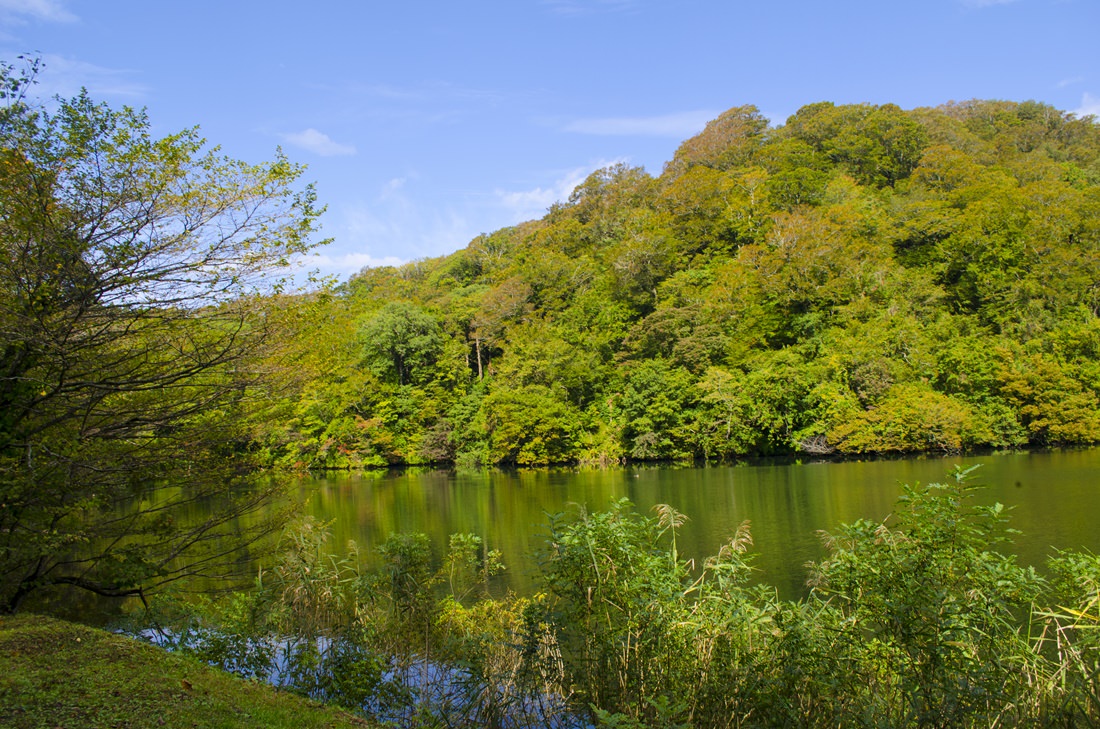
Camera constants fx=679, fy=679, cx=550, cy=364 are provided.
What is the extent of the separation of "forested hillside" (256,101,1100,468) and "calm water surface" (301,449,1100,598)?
142 inches

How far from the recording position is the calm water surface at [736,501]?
12.7 m

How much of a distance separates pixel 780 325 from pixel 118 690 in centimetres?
3900

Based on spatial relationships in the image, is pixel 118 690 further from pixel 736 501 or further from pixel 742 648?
pixel 736 501

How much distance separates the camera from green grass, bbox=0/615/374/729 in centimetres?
382

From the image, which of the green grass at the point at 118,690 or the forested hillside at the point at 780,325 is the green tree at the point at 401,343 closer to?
the forested hillside at the point at 780,325

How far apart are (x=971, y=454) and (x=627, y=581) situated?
31598 mm

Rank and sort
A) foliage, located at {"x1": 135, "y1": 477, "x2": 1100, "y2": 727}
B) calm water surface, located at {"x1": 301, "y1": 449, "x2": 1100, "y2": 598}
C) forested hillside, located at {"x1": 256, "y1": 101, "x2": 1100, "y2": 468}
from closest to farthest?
foliage, located at {"x1": 135, "y1": 477, "x2": 1100, "y2": 727} < calm water surface, located at {"x1": 301, "y1": 449, "x2": 1100, "y2": 598} < forested hillside, located at {"x1": 256, "y1": 101, "x2": 1100, "y2": 468}

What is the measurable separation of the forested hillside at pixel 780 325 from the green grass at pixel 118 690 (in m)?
21.4

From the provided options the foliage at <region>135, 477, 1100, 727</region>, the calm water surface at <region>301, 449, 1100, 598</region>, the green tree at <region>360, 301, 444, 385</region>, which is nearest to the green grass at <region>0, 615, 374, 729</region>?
the foliage at <region>135, 477, 1100, 727</region>

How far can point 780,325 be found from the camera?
39.5 metres

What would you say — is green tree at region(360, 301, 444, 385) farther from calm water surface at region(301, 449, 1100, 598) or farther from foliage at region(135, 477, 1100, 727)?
foliage at region(135, 477, 1100, 727)

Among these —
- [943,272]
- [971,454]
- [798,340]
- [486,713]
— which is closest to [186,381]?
[486,713]

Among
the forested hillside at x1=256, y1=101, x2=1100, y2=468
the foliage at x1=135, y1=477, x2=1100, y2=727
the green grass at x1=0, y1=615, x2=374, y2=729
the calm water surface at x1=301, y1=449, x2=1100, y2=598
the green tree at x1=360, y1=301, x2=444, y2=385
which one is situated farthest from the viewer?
the green tree at x1=360, y1=301, x2=444, y2=385

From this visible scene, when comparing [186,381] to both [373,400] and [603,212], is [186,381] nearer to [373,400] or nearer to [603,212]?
[373,400]
